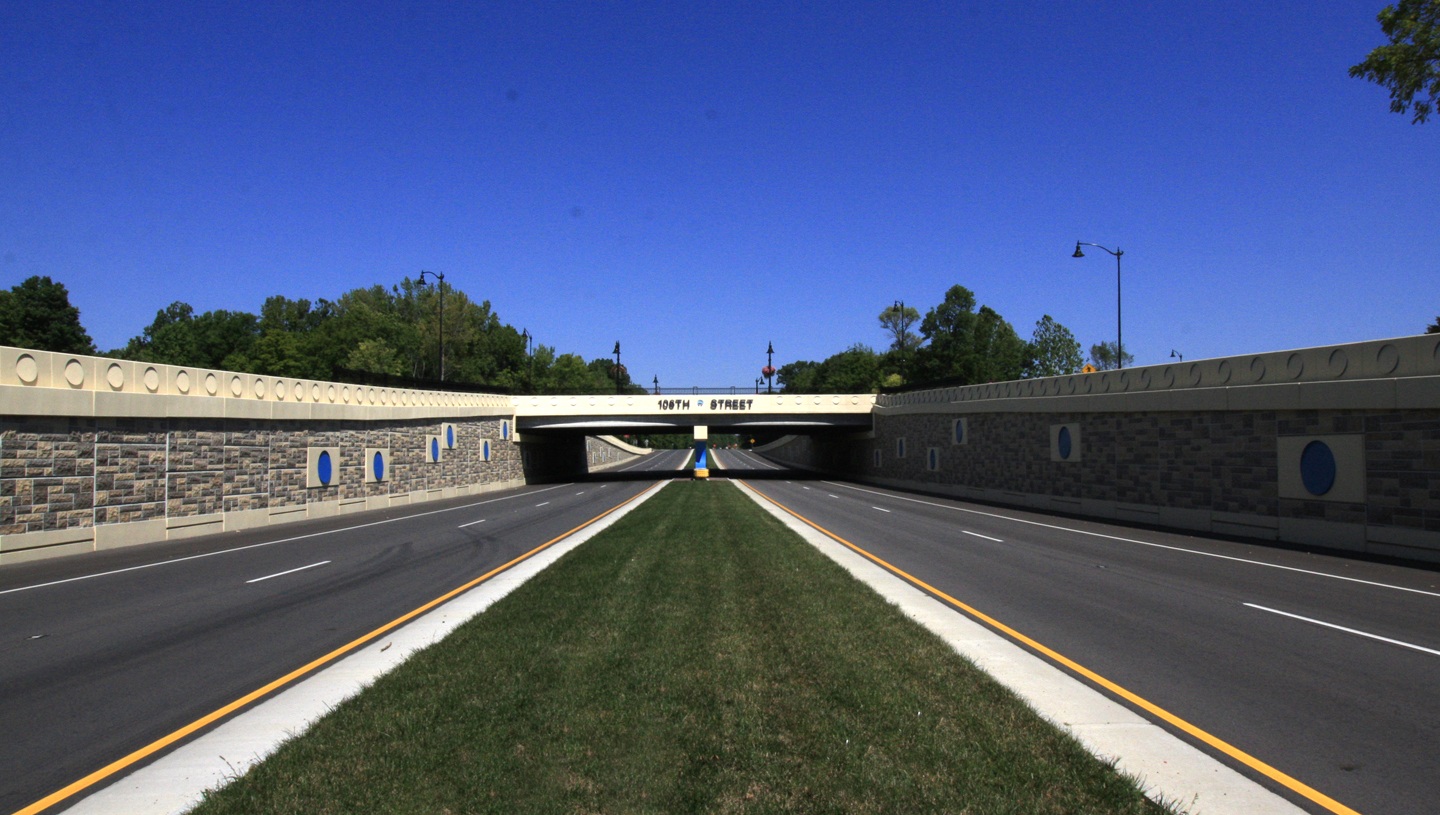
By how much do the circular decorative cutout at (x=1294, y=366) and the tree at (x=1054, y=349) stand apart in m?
74.3

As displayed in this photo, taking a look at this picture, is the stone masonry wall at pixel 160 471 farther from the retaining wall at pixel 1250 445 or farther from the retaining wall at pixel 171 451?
the retaining wall at pixel 1250 445

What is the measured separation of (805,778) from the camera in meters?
5.01

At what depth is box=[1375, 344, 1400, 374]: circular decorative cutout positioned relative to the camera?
15.9m

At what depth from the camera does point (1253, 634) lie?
9.07 metres

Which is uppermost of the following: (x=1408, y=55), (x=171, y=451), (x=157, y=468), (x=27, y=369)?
(x=1408, y=55)

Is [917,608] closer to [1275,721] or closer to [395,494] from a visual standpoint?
[1275,721]

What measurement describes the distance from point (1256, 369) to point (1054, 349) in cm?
7548

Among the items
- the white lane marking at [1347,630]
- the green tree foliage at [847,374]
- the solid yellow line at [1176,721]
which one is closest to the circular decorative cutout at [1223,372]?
the white lane marking at [1347,630]

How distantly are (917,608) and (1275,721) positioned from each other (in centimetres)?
472

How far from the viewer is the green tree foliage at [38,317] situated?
267 feet

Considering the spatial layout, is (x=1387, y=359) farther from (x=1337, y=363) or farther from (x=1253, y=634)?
(x=1253, y=634)

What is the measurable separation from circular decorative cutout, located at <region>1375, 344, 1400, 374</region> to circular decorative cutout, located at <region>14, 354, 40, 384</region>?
28944mm

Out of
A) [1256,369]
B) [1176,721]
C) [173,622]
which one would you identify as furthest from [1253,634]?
[173,622]

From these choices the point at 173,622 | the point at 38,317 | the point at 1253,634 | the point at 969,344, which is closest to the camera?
the point at 1253,634
